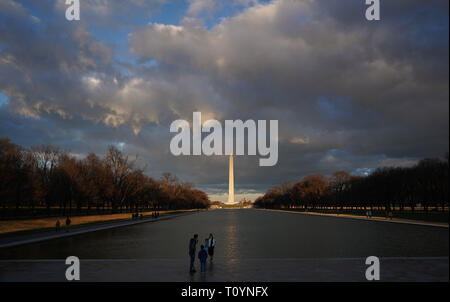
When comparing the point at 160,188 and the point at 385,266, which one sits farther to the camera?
the point at 160,188

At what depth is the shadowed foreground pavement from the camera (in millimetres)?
12875

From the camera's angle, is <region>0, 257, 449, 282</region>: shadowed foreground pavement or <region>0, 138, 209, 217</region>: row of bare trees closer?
<region>0, 257, 449, 282</region>: shadowed foreground pavement

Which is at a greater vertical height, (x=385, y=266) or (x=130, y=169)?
(x=130, y=169)

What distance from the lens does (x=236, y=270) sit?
14.4 m

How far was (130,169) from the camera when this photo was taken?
3056 inches

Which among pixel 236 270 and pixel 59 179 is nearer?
pixel 236 270

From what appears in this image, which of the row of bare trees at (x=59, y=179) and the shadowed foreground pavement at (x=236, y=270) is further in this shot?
the row of bare trees at (x=59, y=179)

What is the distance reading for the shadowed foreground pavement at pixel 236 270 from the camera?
12.9 meters
